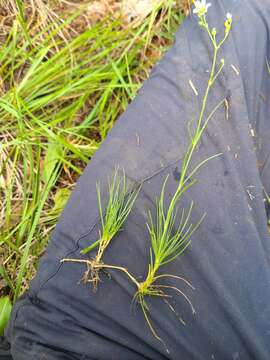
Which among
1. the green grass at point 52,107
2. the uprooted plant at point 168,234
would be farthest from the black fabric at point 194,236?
the green grass at point 52,107

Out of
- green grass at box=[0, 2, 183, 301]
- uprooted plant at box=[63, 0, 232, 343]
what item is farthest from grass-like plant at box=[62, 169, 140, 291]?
green grass at box=[0, 2, 183, 301]

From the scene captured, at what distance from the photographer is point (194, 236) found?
1.58 m

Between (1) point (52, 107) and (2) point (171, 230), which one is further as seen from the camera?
(1) point (52, 107)

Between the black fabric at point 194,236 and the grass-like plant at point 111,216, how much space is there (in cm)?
2

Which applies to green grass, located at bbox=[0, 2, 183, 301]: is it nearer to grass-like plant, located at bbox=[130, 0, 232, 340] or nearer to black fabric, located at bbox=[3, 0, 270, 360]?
black fabric, located at bbox=[3, 0, 270, 360]

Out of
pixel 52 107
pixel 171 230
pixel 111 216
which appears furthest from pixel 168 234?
pixel 52 107

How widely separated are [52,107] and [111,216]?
2.45ft

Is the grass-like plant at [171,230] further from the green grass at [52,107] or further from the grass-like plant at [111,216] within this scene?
the green grass at [52,107]

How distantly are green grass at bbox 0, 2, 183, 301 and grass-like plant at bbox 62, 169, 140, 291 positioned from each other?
0.34 m

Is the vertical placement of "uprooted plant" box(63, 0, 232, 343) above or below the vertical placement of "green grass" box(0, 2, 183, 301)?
below

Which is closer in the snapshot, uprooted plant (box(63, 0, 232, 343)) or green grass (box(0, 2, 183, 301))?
uprooted plant (box(63, 0, 232, 343))

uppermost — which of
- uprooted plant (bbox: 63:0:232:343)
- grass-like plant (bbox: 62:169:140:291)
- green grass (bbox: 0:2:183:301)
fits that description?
green grass (bbox: 0:2:183:301)

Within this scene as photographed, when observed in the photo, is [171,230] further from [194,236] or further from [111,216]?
[111,216]

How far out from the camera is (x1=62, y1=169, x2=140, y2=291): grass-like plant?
1534mm
